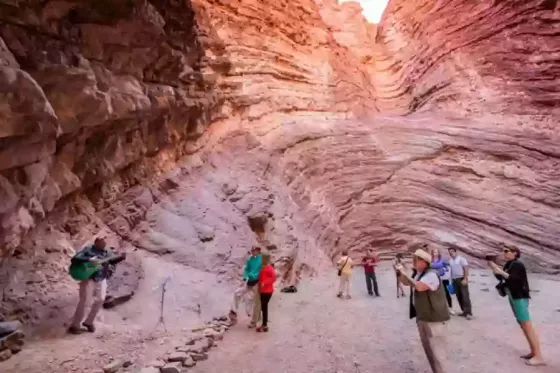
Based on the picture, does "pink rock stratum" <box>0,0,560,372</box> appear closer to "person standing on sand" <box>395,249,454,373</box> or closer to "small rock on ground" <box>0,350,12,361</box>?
"small rock on ground" <box>0,350,12,361</box>

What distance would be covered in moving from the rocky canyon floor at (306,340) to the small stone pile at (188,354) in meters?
0.15

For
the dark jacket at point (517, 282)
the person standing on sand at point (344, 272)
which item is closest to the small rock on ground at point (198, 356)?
the dark jacket at point (517, 282)

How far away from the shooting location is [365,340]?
7.98 meters

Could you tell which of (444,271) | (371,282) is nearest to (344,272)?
(371,282)

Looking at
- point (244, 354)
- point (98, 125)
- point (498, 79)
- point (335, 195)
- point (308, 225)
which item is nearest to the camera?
point (244, 354)

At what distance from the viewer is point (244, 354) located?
7.05 m

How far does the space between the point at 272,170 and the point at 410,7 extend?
65.6 ft

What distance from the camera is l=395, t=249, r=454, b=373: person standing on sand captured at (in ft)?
18.4

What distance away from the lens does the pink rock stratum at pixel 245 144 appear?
7.82 metres

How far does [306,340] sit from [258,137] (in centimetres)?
1042

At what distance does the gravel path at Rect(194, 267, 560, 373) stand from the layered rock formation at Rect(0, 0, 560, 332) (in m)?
2.72

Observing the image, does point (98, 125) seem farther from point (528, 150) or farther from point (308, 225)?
point (528, 150)

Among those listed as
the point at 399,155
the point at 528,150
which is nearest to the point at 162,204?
the point at 399,155

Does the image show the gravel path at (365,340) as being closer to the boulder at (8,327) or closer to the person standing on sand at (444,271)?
the person standing on sand at (444,271)
